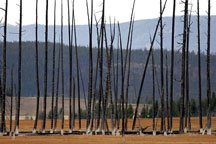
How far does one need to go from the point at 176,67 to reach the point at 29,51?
36.0 metres

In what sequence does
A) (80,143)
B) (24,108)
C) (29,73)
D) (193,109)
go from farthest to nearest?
(29,73), (24,108), (193,109), (80,143)

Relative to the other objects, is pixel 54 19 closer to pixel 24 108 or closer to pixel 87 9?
pixel 87 9

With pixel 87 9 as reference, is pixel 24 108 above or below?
below

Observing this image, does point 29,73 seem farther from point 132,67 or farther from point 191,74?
point 191,74

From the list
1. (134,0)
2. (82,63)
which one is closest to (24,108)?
(82,63)

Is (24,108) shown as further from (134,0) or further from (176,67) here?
(134,0)

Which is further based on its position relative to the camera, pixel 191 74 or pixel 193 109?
pixel 191 74

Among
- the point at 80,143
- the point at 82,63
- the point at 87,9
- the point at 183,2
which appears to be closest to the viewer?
the point at 80,143

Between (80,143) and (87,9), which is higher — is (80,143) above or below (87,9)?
below

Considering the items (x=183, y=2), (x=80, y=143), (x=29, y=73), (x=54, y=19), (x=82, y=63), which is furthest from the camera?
(x=82, y=63)

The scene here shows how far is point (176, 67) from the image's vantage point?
13700 cm

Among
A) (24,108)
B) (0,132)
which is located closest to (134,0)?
(0,132)

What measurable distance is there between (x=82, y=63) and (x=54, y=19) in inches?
3919

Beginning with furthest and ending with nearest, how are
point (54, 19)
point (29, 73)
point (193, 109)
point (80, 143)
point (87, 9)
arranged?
point (29, 73), point (193, 109), point (54, 19), point (87, 9), point (80, 143)
